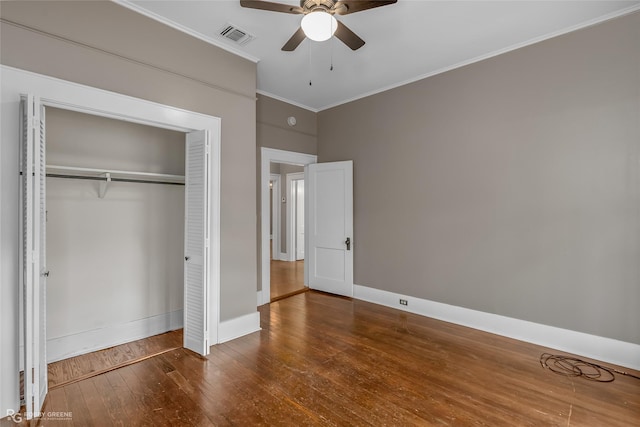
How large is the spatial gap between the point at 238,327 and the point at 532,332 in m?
3.23

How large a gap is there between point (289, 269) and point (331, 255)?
2283 mm

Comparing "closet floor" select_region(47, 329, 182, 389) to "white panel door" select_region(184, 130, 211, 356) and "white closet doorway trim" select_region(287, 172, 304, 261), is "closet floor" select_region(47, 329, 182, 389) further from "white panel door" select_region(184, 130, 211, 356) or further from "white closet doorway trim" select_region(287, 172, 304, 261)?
"white closet doorway trim" select_region(287, 172, 304, 261)

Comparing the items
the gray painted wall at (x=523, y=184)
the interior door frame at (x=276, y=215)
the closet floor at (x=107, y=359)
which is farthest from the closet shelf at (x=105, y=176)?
the interior door frame at (x=276, y=215)

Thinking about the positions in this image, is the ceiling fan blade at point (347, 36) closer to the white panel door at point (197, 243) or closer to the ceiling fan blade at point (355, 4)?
the ceiling fan blade at point (355, 4)

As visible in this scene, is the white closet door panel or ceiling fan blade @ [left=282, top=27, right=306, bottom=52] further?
ceiling fan blade @ [left=282, top=27, right=306, bottom=52]

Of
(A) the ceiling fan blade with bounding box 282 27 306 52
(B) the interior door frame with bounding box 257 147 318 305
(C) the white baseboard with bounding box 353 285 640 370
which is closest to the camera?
(A) the ceiling fan blade with bounding box 282 27 306 52

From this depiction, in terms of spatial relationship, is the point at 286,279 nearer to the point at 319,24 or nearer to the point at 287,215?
the point at 287,215

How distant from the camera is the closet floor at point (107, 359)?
257cm

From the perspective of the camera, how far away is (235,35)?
3092 millimetres

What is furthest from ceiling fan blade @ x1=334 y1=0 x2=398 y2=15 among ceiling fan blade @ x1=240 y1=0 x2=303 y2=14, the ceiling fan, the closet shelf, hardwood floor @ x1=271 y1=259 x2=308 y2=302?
Answer: hardwood floor @ x1=271 y1=259 x2=308 y2=302

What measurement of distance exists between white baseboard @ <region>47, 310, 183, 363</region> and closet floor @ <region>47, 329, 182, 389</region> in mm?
57

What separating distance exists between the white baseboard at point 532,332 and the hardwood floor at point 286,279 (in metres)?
1.69

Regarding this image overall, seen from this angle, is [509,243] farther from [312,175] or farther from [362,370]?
[312,175]

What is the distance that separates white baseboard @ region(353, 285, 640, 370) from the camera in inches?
110
